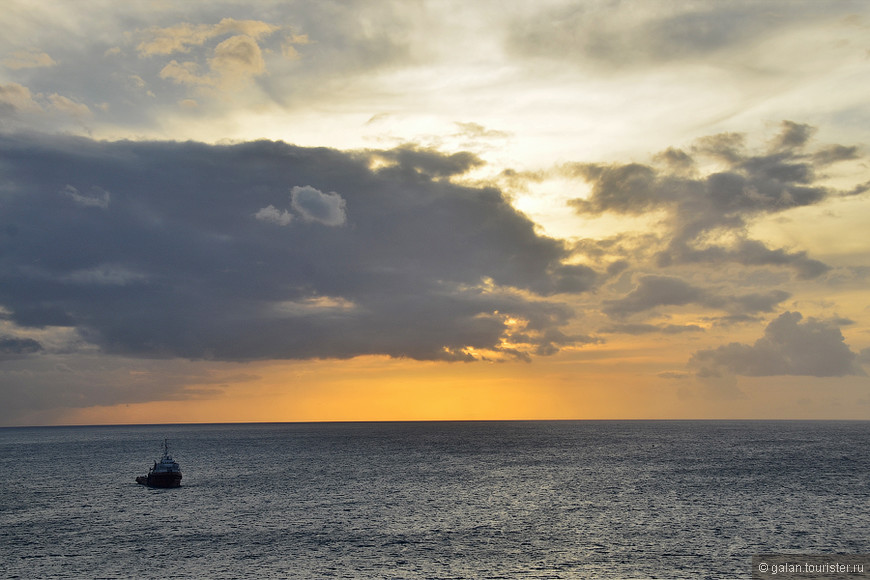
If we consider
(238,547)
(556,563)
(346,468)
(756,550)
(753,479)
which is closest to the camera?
(556,563)

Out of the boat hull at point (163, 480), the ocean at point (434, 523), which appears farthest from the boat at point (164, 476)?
the ocean at point (434, 523)

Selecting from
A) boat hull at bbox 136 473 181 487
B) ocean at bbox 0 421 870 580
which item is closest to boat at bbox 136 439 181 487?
boat hull at bbox 136 473 181 487

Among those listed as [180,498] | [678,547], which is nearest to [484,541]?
[678,547]

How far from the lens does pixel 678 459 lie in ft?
568

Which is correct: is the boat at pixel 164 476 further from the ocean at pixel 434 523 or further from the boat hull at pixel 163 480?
the ocean at pixel 434 523

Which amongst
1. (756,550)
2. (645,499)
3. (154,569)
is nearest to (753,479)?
(645,499)

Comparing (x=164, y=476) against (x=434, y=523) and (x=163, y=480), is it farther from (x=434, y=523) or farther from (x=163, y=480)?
(x=434, y=523)

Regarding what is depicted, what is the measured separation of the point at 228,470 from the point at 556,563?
113318 millimetres

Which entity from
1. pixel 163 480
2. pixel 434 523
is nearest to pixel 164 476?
pixel 163 480

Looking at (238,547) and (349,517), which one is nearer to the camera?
(238,547)

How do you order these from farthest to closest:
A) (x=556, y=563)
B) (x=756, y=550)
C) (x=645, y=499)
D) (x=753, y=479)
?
(x=753, y=479), (x=645, y=499), (x=756, y=550), (x=556, y=563)

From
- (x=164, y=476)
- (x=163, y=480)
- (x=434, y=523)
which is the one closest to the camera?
(x=434, y=523)

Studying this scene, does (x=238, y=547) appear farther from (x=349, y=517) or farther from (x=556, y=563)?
(x=556, y=563)

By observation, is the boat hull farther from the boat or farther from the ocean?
the ocean
